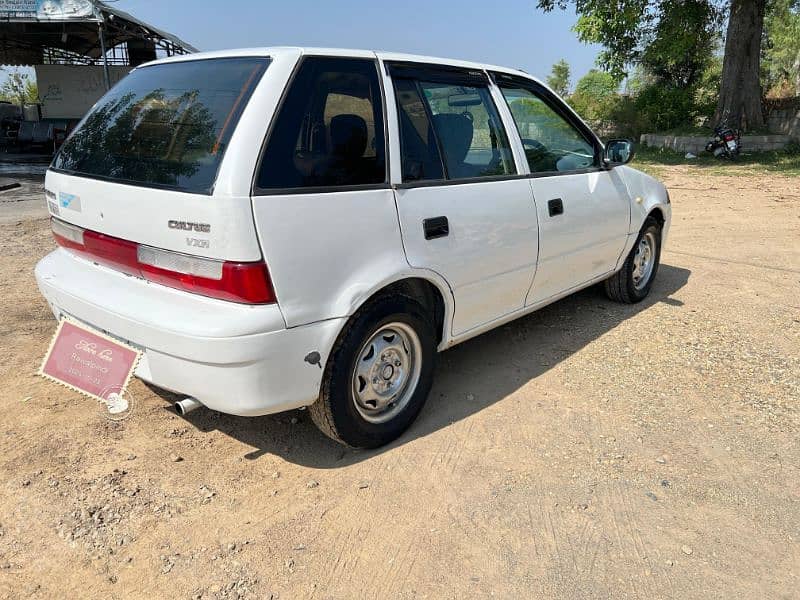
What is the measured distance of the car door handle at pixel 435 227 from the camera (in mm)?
2918

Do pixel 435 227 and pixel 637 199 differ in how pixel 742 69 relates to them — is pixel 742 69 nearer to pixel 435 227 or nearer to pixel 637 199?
pixel 637 199

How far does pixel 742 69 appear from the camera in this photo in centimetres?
1595

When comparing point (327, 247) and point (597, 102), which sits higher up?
point (597, 102)

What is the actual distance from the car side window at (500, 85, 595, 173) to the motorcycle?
13322mm

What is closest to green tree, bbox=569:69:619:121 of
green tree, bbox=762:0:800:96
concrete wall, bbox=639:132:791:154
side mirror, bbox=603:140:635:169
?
concrete wall, bbox=639:132:791:154

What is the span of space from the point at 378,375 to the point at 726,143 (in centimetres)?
1554

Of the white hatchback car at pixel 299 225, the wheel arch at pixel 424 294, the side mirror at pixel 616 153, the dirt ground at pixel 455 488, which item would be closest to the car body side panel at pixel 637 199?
the side mirror at pixel 616 153

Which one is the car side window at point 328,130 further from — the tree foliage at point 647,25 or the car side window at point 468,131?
the tree foliage at point 647,25

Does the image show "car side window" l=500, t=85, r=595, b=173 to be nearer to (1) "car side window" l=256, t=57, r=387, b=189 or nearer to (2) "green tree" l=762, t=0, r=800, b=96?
(1) "car side window" l=256, t=57, r=387, b=189

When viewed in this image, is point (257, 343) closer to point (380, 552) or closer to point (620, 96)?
point (380, 552)

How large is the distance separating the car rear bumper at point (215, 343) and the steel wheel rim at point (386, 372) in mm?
320

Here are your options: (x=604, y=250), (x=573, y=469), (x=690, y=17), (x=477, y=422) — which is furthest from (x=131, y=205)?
(x=690, y=17)

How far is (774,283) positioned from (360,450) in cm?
459

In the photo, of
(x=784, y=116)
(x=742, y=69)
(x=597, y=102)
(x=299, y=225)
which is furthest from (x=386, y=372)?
(x=597, y=102)
